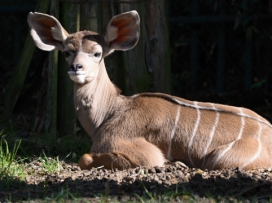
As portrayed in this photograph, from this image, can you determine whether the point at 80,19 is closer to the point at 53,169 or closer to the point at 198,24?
the point at 53,169

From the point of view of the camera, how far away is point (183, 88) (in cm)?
998

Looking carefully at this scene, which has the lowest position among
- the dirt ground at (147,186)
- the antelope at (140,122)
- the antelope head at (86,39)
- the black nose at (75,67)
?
the dirt ground at (147,186)

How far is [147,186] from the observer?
486 centimetres

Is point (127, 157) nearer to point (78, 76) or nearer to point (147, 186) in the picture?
point (78, 76)

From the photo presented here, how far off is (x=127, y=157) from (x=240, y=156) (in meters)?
0.97

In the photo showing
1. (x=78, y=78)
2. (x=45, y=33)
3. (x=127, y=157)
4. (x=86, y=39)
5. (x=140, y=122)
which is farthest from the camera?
(x=45, y=33)

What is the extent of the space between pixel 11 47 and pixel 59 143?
14.8 ft

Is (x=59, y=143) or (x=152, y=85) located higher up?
(x=152, y=85)

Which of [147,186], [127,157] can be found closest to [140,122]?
[127,157]

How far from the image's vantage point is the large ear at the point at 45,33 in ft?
20.8

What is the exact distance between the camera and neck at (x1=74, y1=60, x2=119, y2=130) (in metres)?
6.23

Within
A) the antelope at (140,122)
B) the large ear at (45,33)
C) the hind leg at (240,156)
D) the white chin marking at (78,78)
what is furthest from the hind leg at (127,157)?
the large ear at (45,33)

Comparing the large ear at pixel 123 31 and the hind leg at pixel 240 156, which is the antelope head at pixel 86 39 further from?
the hind leg at pixel 240 156

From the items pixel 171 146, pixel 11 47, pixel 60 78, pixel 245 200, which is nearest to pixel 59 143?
pixel 60 78
